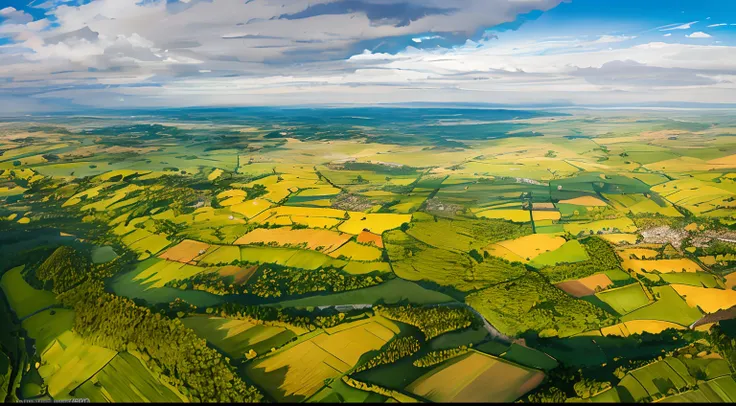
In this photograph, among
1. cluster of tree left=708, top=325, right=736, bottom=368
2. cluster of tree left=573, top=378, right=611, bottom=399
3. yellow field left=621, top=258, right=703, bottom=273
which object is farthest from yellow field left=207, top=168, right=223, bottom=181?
cluster of tree left=708, top=325, right=736, bottom=368

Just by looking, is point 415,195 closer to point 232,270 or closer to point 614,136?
point 232,270

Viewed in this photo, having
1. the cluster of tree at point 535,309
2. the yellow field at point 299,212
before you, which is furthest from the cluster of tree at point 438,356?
the yellow field at point 299,212

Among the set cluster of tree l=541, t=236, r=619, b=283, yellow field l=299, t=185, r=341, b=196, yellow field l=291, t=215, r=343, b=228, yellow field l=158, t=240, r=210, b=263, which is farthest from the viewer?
yellow field l=299, t=185, r=341, b=196

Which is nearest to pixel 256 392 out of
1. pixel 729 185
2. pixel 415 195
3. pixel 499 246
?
pixel 499 246

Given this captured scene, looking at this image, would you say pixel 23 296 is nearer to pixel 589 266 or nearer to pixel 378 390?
pixel 378 390

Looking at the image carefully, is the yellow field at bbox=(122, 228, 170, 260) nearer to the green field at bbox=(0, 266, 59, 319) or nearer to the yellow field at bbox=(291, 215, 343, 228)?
the green field at bbox=(0, 266, 59, 319)

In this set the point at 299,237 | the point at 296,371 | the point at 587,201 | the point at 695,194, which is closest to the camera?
the point at 296,371

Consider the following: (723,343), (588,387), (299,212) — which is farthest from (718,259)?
(299,212)
